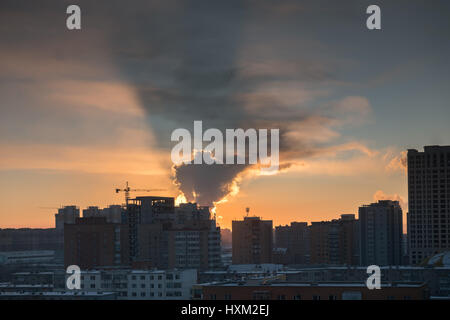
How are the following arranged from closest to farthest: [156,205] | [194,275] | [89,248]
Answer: [194,275], [89,248], [156,205]

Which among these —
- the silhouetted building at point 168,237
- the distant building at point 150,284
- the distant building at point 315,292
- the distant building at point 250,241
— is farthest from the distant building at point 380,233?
the distant building at point 315,292

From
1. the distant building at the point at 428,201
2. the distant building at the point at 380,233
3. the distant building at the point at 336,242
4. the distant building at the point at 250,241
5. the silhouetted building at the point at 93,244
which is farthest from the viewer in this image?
the distant building at the point at 250,241

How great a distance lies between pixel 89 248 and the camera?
5655 inches

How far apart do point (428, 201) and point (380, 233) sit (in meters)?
14.0

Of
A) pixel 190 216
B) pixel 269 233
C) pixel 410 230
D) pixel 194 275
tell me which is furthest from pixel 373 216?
pixel 194 275

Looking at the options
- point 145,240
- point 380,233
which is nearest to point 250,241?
point 380,233

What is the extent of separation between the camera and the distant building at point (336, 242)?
15962 centimetres

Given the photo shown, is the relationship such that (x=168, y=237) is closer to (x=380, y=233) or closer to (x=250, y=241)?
→ (x=250, y=241)

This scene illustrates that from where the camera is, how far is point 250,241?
175875mm

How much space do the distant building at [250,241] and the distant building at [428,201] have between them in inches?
1393

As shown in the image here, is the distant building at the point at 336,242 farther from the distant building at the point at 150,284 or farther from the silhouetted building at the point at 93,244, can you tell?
the distant building at the point at 150,284
